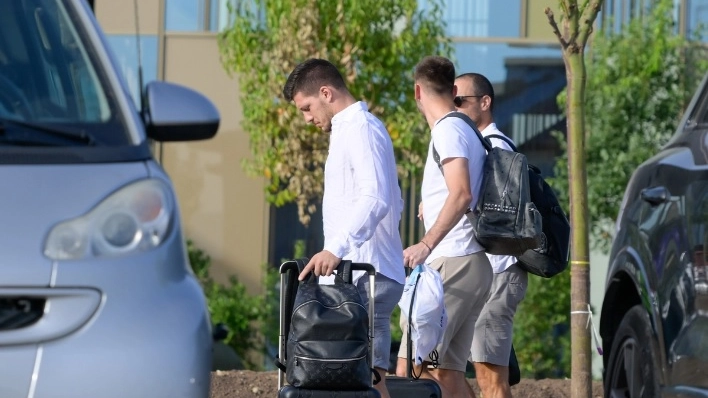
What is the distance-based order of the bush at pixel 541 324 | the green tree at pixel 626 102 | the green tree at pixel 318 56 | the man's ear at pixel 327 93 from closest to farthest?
1. the man's ear at pixel 327 93
2. the green tree at pixel 318 56
3. the bush at pixel 541 324
4. the green tree at pixel 626 102

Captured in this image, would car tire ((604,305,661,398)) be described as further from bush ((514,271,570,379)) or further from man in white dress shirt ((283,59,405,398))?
bush ((514,271,570,379))

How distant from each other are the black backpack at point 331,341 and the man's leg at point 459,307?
100 cm

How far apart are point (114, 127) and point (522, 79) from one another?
32.3 feet

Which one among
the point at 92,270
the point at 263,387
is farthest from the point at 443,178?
the point at 92,270

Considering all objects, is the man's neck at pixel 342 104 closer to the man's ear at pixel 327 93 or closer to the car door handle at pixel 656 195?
the man's ear at pixel 327 93

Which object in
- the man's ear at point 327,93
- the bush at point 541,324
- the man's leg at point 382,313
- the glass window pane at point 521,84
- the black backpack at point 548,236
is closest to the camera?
the man's leg at point 382,313

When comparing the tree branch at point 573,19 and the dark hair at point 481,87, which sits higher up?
the tree branch at point 573,19

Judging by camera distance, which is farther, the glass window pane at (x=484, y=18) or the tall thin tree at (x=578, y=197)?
the glass window pane at (x=484, y=18)

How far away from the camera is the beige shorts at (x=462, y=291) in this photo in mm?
5875

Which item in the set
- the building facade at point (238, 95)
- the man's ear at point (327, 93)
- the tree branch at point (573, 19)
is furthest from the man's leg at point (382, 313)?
the building facade at point (238, 95)

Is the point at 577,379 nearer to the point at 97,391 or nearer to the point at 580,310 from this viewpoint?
the point at 580,310

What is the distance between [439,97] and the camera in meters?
5.97

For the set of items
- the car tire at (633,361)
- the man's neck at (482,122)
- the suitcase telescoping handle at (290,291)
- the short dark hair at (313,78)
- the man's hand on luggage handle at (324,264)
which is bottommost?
the car tire at (633,361)

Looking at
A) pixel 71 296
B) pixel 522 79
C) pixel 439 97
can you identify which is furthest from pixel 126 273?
pixel 522 79
